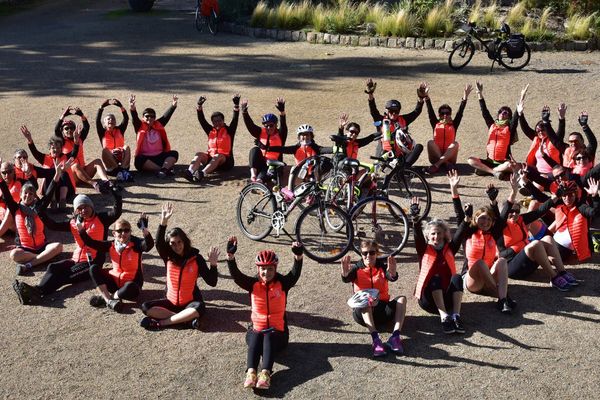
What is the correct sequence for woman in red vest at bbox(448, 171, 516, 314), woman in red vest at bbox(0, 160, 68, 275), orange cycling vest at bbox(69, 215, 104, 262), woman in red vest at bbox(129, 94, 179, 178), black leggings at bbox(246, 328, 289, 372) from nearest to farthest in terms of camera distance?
1. black leggings at bbox(246, 328, 289, 372)
2. woman in red vest at bbox(448, 171, 516, 314)
3. orange cycling vest at bbox(69, 215, 104, 262)
4. woman in red vest at bbox(0, 160, 68, 275)
5. woman in red vest at bbox(129, 94, 179, 178)

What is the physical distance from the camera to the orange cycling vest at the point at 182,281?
27.6 ft

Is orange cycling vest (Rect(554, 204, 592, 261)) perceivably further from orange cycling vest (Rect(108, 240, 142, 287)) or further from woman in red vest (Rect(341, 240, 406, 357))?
orange cycling vest (Rect(108, 240, 142, 287))

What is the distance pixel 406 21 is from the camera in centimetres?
2131

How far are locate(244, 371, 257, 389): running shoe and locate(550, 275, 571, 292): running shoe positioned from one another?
3.61 metres

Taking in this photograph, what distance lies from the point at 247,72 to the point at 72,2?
16968 mm

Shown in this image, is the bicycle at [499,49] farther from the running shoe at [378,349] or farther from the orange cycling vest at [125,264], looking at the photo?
the running shoe at [378,349]

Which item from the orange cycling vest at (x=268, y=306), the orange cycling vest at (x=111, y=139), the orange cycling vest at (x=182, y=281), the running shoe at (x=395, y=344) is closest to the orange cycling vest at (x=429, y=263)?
the running shoe at (x=395, y=344)

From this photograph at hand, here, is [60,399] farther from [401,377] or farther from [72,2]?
[72,2]

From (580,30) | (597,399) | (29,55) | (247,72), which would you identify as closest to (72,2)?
(29,55)

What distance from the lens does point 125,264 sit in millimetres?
8891

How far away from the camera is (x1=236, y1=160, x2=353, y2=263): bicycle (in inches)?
391

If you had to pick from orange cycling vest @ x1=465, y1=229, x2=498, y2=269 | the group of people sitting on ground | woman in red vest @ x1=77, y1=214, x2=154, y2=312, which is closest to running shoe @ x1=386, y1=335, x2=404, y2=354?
the group of people sitting on ground

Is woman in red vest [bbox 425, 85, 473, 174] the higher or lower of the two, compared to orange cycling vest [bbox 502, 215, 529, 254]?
higher

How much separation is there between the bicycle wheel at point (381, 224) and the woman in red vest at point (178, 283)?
2.19 meters
